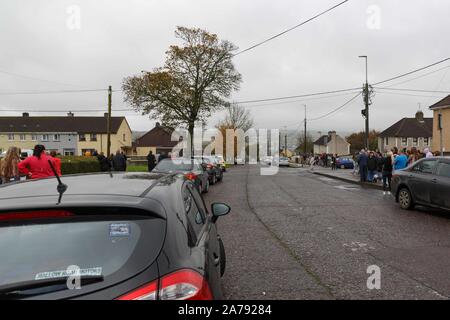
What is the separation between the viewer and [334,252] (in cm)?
660

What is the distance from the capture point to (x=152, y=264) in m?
2.24

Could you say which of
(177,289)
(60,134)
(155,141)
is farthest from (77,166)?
(155,141)

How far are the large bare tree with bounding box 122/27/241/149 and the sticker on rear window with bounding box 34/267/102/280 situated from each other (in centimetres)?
4138

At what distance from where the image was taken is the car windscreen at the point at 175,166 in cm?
1466

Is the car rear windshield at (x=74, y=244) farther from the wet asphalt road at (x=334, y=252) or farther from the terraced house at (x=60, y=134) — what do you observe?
the terraced house at (x=60, y=134)

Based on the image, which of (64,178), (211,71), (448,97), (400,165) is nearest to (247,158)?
(211,71)

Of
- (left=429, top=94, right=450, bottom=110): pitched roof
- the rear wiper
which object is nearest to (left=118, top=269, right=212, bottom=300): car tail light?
the rear wiper

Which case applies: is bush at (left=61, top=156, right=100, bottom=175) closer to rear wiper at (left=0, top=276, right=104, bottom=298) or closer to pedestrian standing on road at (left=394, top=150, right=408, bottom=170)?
pedestrian standing on road at (left=394, top=150, right=408, bottom=170)

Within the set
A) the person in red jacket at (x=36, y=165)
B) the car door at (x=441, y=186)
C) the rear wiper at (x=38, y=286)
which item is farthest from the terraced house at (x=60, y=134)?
the rear wiper at (x=38, y=286)

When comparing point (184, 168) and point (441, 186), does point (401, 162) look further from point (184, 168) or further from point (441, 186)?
point (184, 168)

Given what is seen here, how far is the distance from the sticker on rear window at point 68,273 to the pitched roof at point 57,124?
73.1m

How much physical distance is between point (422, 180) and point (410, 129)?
2686 inches

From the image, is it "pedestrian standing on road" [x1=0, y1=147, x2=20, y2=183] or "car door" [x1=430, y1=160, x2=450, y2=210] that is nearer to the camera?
"pedestrian standing on road" [x1=0, y1=147, x2=20, y2=183]

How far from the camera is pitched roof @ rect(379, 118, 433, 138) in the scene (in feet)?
237
